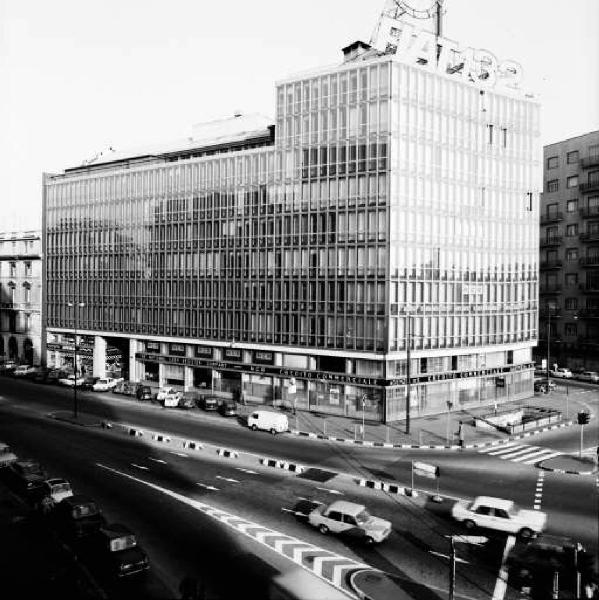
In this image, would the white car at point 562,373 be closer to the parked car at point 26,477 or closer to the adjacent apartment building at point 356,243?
the adjacent apartment building at point 356,243

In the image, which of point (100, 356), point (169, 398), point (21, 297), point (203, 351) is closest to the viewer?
point (169, 398)

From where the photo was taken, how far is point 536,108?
249 ft

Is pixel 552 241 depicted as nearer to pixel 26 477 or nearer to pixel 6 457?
pixel 6 457

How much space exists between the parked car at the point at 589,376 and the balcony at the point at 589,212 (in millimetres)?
24060

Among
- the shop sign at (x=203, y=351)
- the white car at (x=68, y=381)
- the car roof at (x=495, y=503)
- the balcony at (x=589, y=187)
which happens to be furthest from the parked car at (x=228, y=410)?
the balcony at (x=589, y=187)

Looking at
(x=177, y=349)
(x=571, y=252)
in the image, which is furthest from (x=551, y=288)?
(x=177, y=349)

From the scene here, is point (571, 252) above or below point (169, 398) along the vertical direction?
above

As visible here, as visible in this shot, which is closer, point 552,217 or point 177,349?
point 177,349

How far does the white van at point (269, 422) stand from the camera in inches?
2207

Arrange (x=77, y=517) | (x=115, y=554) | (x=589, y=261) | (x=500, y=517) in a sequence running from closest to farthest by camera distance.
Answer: (x=115, y=554) → (x=77, y=517) → (x=500, y=517) → (x=589, y=261)

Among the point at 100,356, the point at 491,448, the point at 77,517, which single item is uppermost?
the point at 100,356

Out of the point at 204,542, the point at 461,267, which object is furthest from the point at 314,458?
the point at 461,267

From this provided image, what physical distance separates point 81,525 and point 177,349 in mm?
52187

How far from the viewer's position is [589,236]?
98812mm
